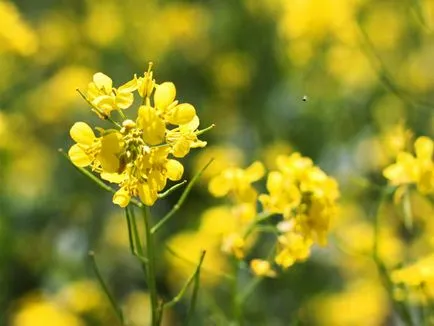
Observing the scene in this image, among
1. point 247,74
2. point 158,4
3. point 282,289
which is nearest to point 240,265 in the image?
point 282,289

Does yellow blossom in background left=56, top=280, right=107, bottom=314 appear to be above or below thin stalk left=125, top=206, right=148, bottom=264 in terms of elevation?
below

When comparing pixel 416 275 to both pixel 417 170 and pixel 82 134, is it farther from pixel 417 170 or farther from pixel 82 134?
pixel 82 134

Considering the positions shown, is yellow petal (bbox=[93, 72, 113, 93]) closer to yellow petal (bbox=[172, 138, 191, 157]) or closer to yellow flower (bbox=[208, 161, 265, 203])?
yellow petal (bbox=[172, 138, 191, 157])

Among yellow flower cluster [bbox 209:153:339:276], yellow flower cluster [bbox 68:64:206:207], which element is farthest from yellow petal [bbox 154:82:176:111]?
yellow flower cluster [bbox 209:153:339:276]

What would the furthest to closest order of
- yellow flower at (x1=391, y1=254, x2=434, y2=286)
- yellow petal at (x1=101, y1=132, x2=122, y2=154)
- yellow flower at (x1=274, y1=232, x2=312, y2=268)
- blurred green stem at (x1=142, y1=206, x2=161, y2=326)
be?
yellow flower at (x1=391, y1=254, x2=434, y2=286) → yellow flower at (x1=274, y1=232, x2=312, y2=268) → blurred green stem at (x1=142, y1=206, x2=161, y2=326) → yellow petal at (x1=101, y1=132, x2=122, y2=154)

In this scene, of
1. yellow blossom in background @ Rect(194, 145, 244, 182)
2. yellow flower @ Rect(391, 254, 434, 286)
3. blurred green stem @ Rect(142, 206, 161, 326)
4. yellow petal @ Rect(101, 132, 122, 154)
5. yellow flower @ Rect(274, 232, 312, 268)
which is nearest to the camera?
yellow petal @ Rect(101, 132, 122, 154)

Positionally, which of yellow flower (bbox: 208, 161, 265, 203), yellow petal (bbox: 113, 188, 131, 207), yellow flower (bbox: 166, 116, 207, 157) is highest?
yellow flower (bbox: 166, 116, 207, 157)

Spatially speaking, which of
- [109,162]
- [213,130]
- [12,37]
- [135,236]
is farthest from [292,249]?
[213,130]
